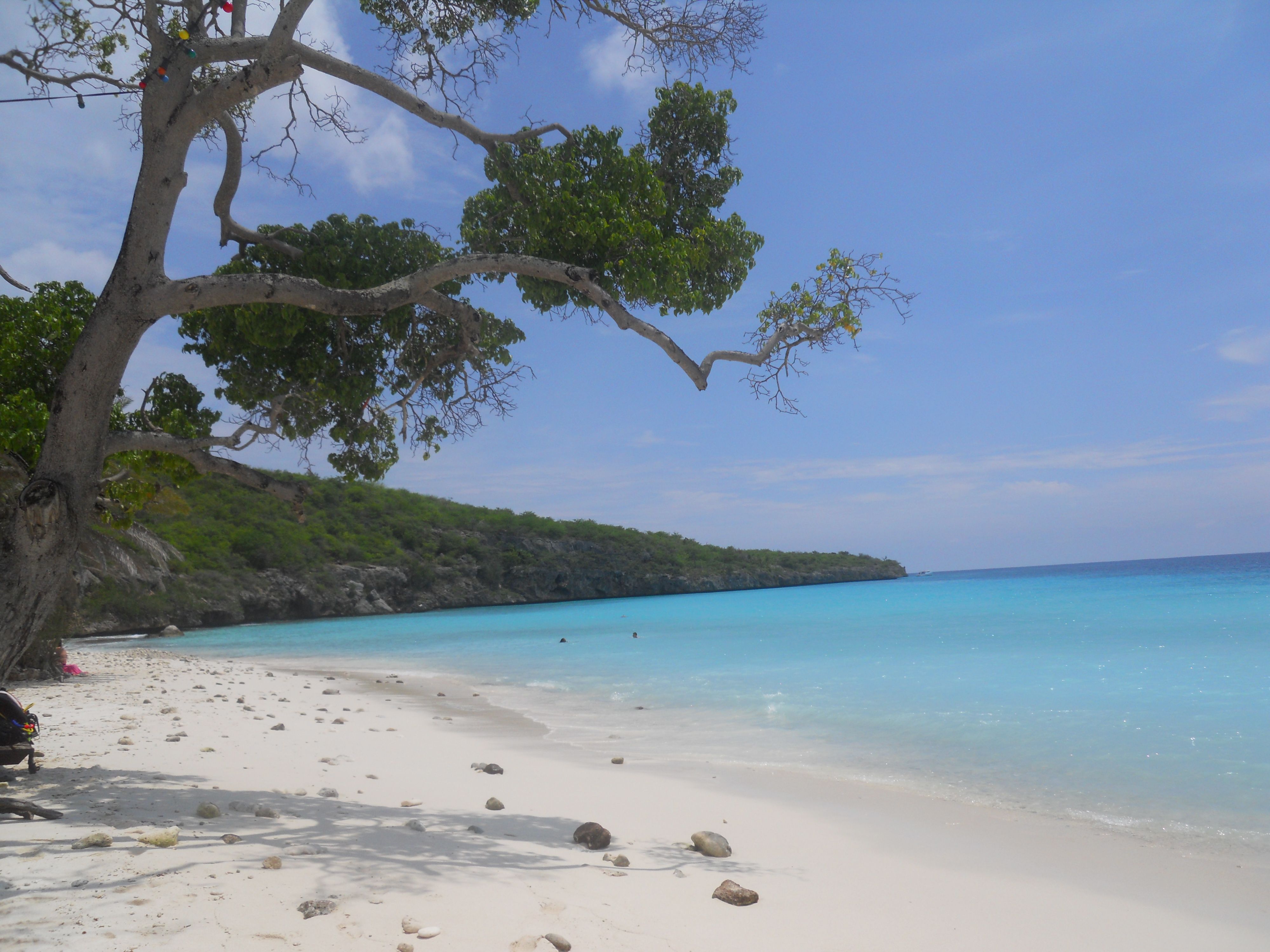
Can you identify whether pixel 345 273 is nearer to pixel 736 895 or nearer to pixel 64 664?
pixel 736 895

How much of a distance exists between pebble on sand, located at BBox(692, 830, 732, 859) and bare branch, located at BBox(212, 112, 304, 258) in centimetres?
→ 557

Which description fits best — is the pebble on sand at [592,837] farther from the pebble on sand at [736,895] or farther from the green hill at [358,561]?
the green hill at [358,561]

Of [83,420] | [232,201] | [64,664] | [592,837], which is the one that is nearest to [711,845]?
[592,837]

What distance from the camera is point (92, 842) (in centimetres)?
346

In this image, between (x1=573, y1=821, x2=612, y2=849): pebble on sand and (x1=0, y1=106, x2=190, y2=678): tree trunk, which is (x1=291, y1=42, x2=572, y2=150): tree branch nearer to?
(x1=0, y1=106, x2=190, y2=678): tree trunk

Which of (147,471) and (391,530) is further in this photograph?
(391,530)

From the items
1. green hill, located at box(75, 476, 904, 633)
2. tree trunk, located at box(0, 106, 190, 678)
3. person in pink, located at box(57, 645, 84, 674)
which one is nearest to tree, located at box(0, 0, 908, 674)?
tree trunk, located at box(0, 106, 190, 678)

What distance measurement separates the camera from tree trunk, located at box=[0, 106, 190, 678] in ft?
13.0

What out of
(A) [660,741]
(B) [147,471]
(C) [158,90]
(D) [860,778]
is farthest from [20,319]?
(D) [860,778]

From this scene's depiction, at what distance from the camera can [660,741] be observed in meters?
8.94

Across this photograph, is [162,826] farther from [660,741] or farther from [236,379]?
[660,741]

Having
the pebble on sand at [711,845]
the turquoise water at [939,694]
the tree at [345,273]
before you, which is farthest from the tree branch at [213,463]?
the turquoise water at [939,694]

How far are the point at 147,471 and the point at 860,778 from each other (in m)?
7.07

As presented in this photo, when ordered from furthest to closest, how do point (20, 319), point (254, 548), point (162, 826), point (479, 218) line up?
point (254, 548), point (479, 218), point (20, 319), point (162, 826)
